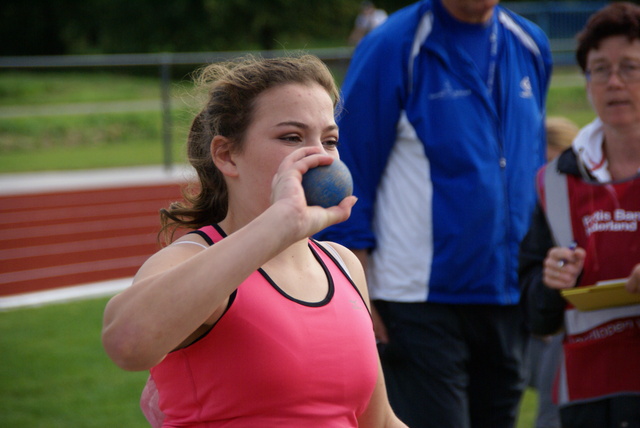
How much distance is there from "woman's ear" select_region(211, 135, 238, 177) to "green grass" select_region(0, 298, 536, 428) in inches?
141

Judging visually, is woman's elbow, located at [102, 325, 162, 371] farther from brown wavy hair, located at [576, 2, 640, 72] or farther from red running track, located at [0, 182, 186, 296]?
red running track, located at [0, 182, 186, 296]

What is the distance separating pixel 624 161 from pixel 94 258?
827 cm

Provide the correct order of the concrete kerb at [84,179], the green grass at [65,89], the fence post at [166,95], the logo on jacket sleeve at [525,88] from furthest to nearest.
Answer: the green grass at [65,89] < the fence post at [166,95] < the concrete kerb at [84,179] < the logo on jacket sleeve at [525,88]

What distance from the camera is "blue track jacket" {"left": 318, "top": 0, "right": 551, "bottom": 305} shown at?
3246 mm

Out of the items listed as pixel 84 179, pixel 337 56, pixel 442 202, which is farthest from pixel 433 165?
pixel 337 56

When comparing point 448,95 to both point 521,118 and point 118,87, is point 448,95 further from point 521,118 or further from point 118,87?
point 118,87

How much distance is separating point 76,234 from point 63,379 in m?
5.83

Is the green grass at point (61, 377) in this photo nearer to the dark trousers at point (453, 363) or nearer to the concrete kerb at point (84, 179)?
the dark trousers at point (453, 363)

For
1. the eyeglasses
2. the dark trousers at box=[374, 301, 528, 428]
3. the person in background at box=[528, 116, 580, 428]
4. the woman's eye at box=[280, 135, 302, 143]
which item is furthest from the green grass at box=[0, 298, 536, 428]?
the woman's eye at box=[280, 135, 302, 143]

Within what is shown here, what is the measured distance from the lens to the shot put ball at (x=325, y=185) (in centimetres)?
175

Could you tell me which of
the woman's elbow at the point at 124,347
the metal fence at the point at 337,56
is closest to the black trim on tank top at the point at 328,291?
the woman's elbow at the point at 124,347

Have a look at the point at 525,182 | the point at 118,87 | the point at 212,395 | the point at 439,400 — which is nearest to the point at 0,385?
the point at 439,400

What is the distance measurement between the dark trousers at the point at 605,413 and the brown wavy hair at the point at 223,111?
1484mm

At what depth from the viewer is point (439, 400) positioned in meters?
3.23
